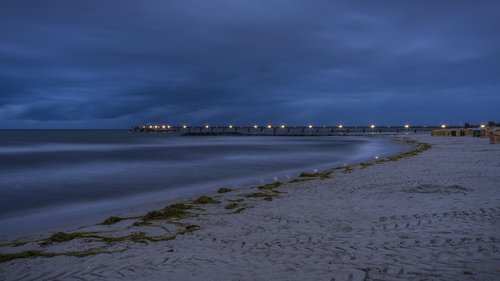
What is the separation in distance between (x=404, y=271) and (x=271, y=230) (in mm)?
2721

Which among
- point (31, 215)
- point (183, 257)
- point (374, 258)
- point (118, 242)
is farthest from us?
point (31, 215)

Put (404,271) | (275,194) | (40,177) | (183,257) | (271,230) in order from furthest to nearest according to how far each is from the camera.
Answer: (40,177) → (275,194) → (271,230) → (183,257) → (404,271)

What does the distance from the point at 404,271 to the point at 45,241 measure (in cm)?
598

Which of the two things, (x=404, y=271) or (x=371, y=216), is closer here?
(x=404, y=271)

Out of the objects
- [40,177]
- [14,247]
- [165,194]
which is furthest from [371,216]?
[40,177]

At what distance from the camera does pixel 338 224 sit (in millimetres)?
7227

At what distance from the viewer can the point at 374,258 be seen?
204 inches

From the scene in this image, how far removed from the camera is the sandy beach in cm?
487

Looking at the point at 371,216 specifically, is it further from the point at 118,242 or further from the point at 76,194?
the point at 76,194

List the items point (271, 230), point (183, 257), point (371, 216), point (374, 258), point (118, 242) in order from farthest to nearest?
1. point (371, 216)
2. point (271, 230)
3. point (118, 242)
4. point (183, 257)
5. point (374, 258)

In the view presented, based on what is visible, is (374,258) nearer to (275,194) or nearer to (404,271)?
(404,271)

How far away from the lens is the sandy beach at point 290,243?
487 centimetres

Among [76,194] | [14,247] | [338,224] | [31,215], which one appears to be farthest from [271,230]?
[76,194]

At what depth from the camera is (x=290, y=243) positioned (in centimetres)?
606
